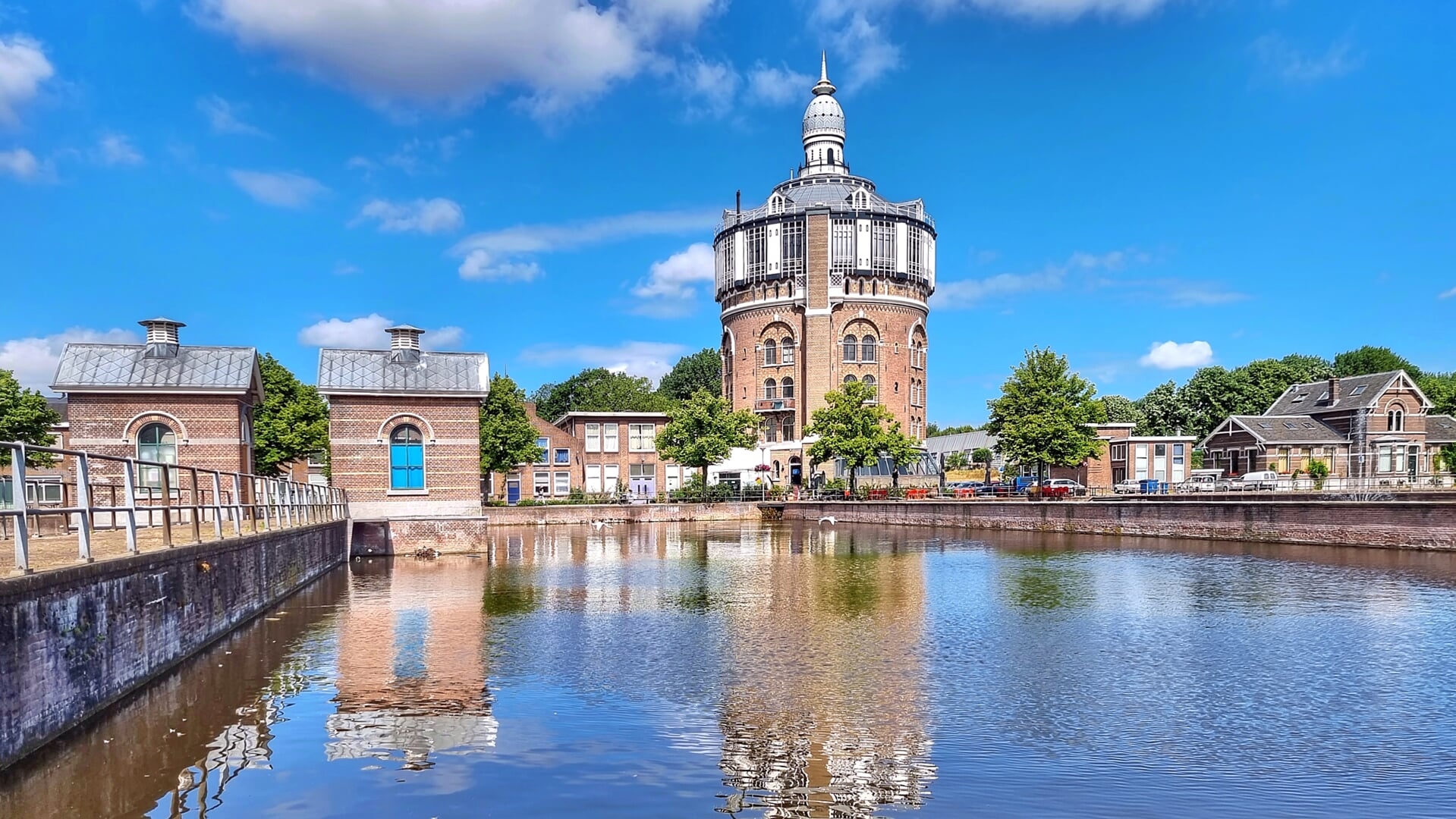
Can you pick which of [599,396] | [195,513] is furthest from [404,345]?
[599,396]

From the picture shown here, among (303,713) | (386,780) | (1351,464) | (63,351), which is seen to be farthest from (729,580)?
(1351,464)

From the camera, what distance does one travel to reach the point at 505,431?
5891 centimetres

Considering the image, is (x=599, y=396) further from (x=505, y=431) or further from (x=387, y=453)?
(x=387, y=453)

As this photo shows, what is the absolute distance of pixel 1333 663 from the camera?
43.9 ft

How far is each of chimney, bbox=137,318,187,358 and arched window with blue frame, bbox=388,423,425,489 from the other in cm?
672

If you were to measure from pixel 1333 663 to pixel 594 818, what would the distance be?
11.2m

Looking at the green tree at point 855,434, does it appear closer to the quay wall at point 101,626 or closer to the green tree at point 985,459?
the green tree at point 985,459

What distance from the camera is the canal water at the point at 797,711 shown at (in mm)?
8227

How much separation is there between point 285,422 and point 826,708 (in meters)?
50.8

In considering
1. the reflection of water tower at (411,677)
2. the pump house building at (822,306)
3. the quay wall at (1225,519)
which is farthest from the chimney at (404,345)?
the pump house building at (822,306)

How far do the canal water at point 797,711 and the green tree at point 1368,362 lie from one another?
79538mm

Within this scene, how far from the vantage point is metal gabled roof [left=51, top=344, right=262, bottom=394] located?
26.7 metres

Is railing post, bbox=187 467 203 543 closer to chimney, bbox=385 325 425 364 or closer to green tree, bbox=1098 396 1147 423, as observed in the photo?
chimney, bbox=385 325 425 364

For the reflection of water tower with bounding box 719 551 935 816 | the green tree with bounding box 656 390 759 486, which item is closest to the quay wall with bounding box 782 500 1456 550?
the green tree with bounding box 656 390 759 486
